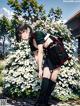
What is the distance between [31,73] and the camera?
7461 mm

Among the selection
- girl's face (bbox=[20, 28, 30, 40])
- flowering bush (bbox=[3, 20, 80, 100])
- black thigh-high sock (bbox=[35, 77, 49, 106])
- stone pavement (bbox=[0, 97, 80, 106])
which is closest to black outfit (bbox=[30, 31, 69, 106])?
black thigh-high sock (bbox=[35, 77, 49, 106])

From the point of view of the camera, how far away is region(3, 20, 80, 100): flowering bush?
7.28 metres

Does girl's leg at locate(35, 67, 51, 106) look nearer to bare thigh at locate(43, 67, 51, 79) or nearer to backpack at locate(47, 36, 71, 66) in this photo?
bare thigh at locate(43, 67, 51, 79)

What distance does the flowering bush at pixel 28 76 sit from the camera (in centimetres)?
728

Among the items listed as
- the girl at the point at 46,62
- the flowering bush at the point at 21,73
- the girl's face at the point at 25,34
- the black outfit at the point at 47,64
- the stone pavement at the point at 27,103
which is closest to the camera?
the girl's face at the point at 25,34

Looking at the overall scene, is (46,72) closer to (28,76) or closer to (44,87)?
(44,87)

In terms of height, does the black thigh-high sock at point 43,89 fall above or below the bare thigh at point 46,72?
below

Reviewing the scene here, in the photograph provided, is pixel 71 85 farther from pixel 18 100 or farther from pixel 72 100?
pixel 18 100

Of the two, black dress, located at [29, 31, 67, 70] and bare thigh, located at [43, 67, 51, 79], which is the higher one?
black dress, located at [29, 31, 67, 70]

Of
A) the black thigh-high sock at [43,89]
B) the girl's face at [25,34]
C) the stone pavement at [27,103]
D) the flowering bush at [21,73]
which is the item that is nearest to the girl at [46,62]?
the black thigh-high sock at [43,89]

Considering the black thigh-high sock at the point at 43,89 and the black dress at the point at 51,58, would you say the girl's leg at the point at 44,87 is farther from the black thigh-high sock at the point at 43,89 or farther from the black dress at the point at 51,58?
the black dress at the point at 51,58

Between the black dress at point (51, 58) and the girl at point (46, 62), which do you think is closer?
the girl at point (46, 62)

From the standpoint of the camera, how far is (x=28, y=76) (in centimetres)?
729

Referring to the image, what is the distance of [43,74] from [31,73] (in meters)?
2.83
